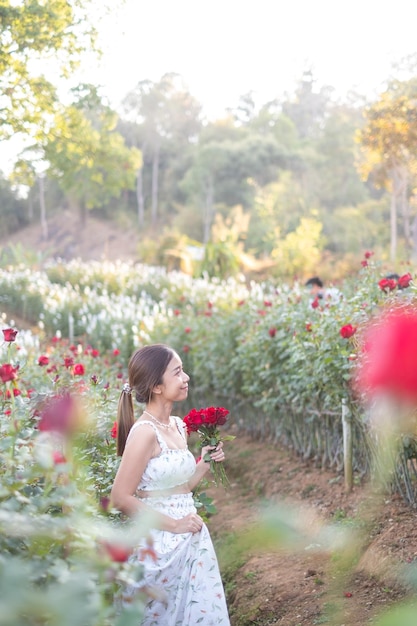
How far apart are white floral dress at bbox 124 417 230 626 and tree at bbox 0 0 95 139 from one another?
6374 millimetres

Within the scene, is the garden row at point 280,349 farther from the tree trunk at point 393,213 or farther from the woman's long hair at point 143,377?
the tree trunk at point 393,213

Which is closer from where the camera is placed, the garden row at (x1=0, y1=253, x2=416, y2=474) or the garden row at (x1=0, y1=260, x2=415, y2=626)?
the garden row at (x1=0, y1=260, x2=415, y2=626)

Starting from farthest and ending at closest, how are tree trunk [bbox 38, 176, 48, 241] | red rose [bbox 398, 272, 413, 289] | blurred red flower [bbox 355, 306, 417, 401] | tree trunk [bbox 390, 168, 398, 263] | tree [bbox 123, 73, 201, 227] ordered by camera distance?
1. tree [bbox 123, 73, 201, 227]
2. tree trunk [bbox 38, 176, 48, 241]
3. tree trunk [bbox 390, 168, 398, 263]
4. red rose [bbox 398, 272, 413, 289]
5. blurred red flower [bbox 355, 306, 417, 401]

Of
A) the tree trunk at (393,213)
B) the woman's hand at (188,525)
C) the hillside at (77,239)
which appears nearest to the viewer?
the woman's hand at (188,525)

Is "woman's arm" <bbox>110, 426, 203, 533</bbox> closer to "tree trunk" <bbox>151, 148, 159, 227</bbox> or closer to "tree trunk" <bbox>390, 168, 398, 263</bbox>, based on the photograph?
"tree trunk" <bbox>390, 168, 398, 263</bbox>

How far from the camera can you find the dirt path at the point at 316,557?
3.68 meters

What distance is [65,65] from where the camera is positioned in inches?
386

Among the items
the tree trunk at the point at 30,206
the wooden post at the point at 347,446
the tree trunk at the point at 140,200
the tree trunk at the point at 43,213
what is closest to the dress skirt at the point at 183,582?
the wooden post at the point at 347,446

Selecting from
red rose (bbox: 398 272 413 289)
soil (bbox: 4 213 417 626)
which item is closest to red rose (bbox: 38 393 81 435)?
soil (bbox: 4 213 417 626)

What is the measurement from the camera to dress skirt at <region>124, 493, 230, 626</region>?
9.75 ft

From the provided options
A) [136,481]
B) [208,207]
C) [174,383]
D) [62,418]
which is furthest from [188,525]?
[208,207]

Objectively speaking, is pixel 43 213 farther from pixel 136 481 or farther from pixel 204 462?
pixel 136 481

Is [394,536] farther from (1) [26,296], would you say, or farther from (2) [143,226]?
(2) [143,226]

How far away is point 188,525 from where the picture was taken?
303 cm
